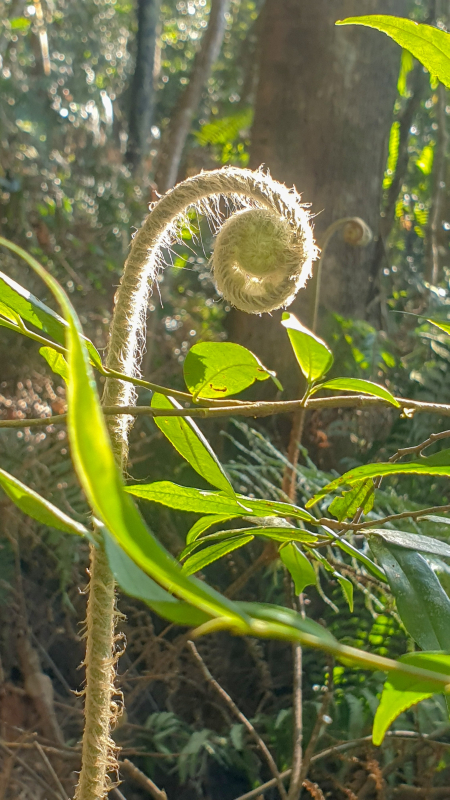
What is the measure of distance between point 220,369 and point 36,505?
127 mm

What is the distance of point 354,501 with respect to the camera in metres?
0.38

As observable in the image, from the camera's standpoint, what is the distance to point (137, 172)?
2184 mm

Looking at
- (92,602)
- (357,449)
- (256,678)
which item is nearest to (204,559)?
(92,602)

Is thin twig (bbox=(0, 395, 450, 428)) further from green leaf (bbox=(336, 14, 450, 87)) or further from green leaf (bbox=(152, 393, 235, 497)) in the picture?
A: green leaf (bbox=(336, 14, 450, 87))

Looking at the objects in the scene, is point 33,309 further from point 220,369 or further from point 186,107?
point 186,107

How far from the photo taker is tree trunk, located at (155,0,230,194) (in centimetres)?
148

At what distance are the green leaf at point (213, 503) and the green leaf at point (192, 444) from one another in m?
0.01

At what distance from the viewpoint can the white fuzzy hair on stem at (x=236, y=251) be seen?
0.39 meters

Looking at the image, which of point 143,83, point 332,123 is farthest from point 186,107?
point 143,83

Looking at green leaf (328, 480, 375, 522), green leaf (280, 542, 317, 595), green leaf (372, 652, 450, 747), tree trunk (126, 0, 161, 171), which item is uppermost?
tree trunk (126, 0, 161, 171)

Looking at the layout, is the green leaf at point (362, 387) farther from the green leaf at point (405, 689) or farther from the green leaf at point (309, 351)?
the green leaf at point (405, 689)

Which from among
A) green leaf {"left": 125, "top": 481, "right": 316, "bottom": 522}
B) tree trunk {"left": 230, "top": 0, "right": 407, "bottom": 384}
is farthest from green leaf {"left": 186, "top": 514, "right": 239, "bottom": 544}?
tree trunk {"left": 230, "top": 0, "right": 407, "bottom": 384}

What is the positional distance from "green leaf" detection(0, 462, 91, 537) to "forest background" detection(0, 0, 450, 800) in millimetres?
308

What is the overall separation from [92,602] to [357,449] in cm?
81
